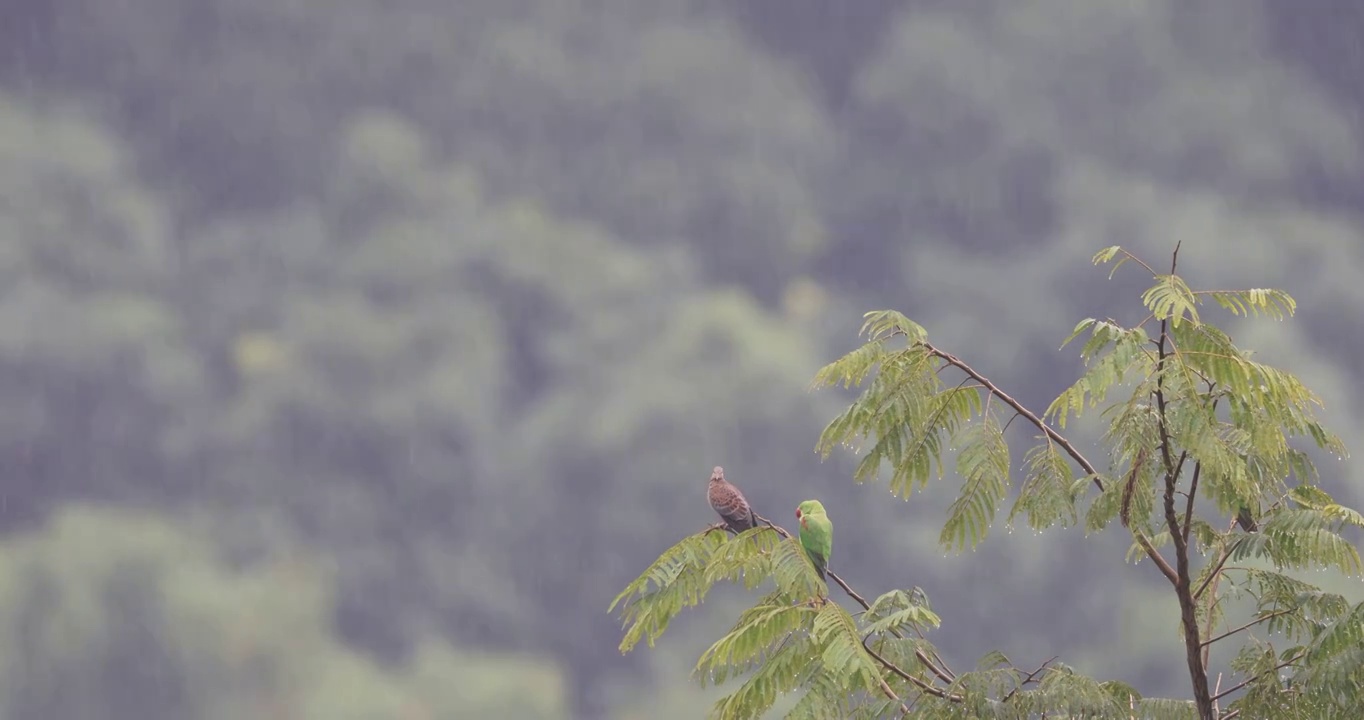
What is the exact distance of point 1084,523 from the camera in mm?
5660

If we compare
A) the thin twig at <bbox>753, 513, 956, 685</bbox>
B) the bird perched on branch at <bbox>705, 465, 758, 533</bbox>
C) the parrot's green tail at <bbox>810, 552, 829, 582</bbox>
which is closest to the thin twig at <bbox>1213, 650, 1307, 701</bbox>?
the thin twig at <bbox>753, 513, 956, 685</bbox>

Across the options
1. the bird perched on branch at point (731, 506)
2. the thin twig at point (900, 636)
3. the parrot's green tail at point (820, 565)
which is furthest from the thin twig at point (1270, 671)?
the bird perched on branch at point (731, 506)

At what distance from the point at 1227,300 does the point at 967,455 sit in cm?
116

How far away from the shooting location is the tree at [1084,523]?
495cm

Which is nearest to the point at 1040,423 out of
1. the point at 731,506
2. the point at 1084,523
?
the point at 1084,523

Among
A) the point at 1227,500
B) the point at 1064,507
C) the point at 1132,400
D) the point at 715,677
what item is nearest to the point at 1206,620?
the point at 1227,500

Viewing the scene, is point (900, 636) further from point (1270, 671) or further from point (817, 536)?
point (1270, 671)

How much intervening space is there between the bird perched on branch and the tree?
2.73 feet

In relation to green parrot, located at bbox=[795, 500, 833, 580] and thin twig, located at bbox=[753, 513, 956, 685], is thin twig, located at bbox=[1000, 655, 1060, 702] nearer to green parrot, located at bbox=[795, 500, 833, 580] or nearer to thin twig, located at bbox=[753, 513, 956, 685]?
thin twig, located at bbox=[753, 513, 956, 685]

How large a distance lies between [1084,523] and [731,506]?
1.82 metres

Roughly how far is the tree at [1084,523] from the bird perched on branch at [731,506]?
32.8 inches

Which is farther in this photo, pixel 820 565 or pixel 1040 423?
pixel 820 565

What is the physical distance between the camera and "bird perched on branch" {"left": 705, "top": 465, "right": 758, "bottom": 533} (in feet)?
21.9

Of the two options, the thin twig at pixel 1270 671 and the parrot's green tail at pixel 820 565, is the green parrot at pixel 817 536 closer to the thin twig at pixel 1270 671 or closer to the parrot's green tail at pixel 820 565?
the parrot's green tail at pixel 820 565
